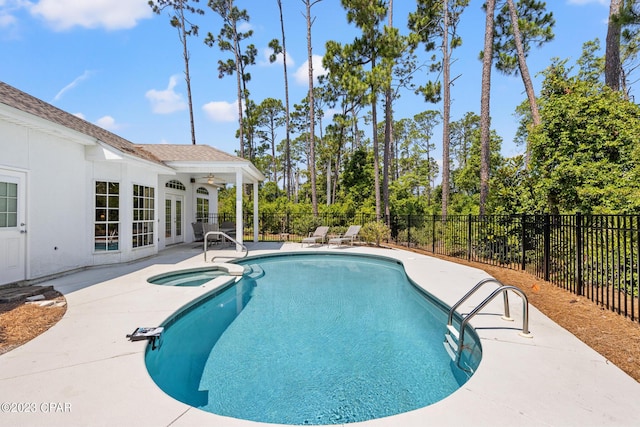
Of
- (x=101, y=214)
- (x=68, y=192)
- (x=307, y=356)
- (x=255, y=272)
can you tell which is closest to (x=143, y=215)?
(x=101, y=214)

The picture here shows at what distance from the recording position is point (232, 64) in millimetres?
24031

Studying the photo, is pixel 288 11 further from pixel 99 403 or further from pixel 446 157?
pixel 99 403

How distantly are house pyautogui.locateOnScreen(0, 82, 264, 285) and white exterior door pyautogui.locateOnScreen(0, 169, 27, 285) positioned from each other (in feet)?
0.05

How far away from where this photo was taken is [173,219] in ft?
42.1

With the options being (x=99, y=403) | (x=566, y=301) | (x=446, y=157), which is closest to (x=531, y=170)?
(x=566, y=301)

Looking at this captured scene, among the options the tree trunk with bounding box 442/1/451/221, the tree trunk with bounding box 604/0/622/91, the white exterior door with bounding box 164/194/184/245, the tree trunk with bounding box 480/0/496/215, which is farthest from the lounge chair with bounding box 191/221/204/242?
the tree trunk with bounding box 604/0/622/91

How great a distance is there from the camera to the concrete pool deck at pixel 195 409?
2.14 m

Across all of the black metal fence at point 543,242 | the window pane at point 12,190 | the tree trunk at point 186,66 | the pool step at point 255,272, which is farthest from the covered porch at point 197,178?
the tree trunk at point 186,66

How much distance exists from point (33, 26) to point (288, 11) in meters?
17.0

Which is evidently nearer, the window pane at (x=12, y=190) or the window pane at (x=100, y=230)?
the window pane at (x=12, y=190)

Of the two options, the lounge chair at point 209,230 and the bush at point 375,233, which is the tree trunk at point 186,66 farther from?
the bush at point 375,233

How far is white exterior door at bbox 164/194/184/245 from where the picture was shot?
12383 millimetres

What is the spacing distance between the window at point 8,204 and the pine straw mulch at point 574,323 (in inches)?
67.3

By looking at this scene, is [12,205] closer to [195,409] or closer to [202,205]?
[195,409]
